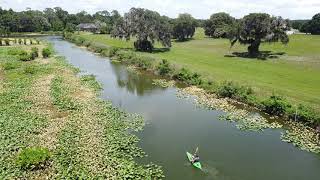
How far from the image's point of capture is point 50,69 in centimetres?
6322

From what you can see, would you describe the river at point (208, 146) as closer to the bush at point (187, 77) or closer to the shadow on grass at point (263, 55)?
the bush at point (187, 77)

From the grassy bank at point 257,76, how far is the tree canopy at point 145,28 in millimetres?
4859

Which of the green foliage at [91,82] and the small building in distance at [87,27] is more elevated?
the small building in distance at [87,27]

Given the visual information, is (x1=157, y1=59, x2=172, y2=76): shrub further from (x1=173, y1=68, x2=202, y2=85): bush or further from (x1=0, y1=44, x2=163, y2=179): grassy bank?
(x1=0, y1=44, x2=163, y2=179): grassy bank

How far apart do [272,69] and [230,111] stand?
21561 mm

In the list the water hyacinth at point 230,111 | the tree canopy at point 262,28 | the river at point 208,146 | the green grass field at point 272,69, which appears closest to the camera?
the river at point 208,146

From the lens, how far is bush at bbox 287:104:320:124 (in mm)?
34469

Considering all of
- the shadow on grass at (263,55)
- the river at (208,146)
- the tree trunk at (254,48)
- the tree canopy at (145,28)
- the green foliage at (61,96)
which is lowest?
the river at (208,146)

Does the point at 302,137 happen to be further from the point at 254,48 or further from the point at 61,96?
the point at 254,48

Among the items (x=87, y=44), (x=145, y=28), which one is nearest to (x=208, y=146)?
(x=145, y=28)

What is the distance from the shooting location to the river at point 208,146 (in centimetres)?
2598

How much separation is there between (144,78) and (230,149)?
31787 millimetres

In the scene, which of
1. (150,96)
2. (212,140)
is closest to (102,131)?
(212,140)

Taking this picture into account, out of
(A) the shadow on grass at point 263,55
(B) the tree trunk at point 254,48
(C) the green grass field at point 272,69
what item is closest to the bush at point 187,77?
(C) the green grass field at point 272,69
